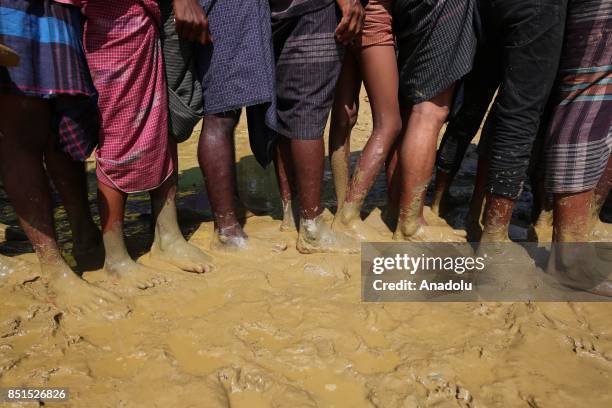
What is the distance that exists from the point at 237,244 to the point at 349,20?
121 cm

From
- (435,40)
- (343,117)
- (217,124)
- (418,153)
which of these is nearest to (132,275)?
(217,124)

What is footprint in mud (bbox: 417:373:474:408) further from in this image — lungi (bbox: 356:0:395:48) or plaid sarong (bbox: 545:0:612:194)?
lungi (bbox: 356:0:395:48)

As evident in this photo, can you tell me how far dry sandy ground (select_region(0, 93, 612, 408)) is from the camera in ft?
5.23

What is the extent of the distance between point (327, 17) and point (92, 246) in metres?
1.62

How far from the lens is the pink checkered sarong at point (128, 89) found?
6.61ft

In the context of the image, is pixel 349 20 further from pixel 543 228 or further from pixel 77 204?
pixel 543 228

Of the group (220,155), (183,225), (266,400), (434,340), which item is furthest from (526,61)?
(183,225)

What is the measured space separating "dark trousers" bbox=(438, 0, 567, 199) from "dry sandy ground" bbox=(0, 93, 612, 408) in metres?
0.65

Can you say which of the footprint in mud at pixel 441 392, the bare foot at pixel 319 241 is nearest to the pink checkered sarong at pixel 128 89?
the bare foot at pixel 319 241

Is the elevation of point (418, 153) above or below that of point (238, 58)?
below

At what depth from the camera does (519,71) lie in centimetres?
218

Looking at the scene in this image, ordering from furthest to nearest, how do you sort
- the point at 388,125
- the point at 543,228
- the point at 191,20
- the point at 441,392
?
the point at 543,228 < the point at 388,125 < the point at 191,20 < the point at 441,392

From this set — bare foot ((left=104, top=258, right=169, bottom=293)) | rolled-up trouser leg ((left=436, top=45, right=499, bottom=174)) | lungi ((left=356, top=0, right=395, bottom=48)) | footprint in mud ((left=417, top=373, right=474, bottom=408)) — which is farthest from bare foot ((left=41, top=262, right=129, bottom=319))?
rolled-up trouser leg ((left=436, top=45, right=499, bottom=174))

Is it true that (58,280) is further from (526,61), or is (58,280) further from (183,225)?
(526,61)
